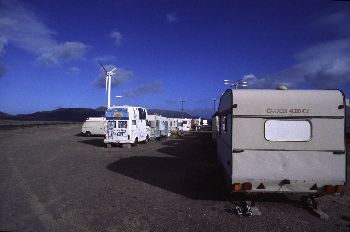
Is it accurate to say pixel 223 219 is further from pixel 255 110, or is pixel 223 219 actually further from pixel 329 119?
pixel 329 119

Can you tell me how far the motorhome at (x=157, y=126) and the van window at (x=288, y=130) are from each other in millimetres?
27131

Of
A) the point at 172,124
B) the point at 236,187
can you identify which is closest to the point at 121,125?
the point at 236,187

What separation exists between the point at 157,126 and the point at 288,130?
3026 cm

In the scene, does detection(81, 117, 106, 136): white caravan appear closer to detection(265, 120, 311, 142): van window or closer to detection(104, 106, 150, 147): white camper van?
detection(104, 106, 150, 147): white camper van

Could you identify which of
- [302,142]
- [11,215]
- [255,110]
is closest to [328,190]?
[302,142]

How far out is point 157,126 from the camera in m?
39.0

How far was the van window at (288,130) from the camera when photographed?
910 cm

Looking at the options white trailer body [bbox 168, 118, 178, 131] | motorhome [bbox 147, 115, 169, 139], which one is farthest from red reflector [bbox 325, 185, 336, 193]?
white trailer body [bbox 168, 118, 178, 131]

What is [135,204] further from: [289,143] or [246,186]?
[289,143]

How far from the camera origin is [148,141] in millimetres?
35375

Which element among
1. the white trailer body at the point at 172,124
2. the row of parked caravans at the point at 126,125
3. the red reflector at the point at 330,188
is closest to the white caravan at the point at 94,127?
the white trailer body at the point at 172,124

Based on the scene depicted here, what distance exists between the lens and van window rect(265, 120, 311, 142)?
9102mm

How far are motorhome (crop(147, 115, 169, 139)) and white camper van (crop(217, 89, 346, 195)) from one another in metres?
27.0

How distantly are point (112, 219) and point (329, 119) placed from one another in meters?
6.04
